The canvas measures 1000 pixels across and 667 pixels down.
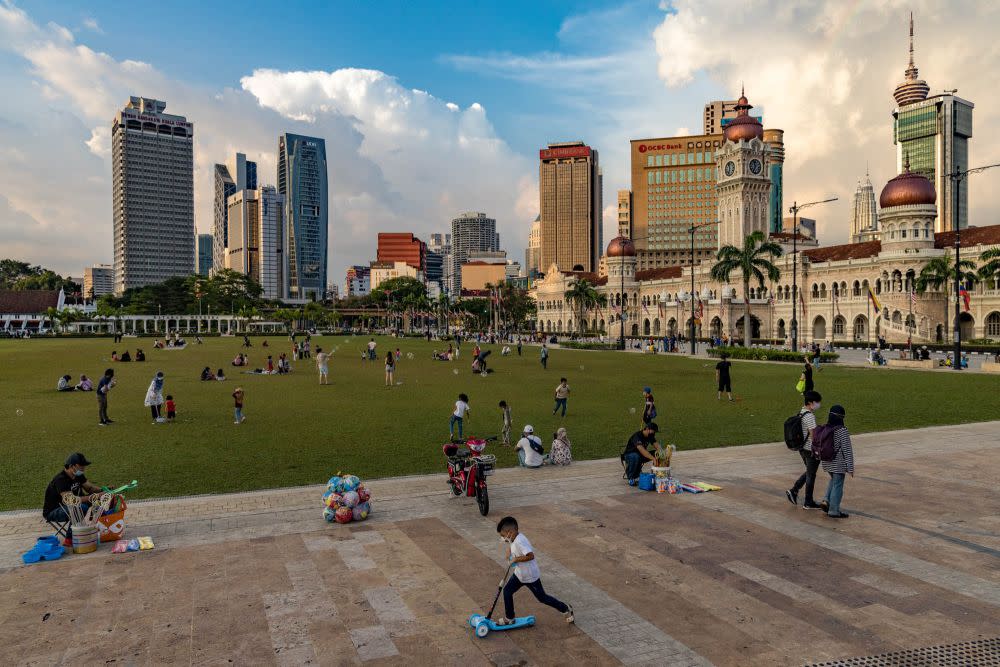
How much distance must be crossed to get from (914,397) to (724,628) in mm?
22700

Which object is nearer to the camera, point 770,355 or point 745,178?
point 770,355

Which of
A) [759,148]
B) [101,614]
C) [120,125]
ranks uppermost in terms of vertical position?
[120,125]

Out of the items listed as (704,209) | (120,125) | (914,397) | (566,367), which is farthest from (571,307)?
(120,125)

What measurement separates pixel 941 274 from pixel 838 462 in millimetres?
69133

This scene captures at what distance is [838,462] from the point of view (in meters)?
9.77

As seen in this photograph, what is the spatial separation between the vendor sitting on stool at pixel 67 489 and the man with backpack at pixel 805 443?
34.7 feet

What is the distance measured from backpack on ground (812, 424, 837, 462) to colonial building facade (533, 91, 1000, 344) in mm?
36963

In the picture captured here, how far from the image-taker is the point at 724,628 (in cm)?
639

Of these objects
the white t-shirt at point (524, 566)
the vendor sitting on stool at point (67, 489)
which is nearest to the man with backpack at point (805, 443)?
the white t-shirt at point (524, 566)

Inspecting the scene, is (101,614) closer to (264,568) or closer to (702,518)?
(264,568)

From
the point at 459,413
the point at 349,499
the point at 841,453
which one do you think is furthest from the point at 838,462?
the point at 459,413

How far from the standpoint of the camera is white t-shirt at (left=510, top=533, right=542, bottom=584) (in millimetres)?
6488

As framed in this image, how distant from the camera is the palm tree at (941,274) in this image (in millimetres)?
64875

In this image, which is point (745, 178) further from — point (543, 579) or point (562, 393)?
point (543, 579)
